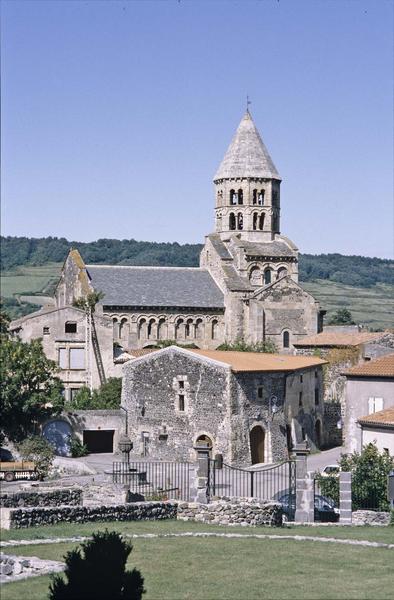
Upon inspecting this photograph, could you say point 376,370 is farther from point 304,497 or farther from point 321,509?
point 304,497

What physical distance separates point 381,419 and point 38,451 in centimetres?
1392

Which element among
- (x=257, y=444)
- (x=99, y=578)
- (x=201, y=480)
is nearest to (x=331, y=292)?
(x=257, y=444)

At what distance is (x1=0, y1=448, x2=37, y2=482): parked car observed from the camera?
41969 millimetres

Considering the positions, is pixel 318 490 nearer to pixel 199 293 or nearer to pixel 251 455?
pixel 251 455

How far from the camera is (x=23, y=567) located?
64.0 feet

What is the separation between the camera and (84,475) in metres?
42.5

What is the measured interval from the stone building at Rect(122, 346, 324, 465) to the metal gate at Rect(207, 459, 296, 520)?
135 inches

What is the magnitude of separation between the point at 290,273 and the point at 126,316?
43.0 feet

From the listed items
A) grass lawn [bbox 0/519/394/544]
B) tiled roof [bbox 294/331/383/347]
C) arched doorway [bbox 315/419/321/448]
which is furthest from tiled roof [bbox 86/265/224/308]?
grass lawn [bbox 0/519/394/544]

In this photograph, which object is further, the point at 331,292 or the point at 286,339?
the point at 331,292

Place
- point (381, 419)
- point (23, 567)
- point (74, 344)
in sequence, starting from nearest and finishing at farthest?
point (23, 567)
point (381, 419)
point (74, 344)

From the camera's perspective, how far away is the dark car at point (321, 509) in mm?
30891

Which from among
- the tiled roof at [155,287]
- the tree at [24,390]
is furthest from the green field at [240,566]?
the tiled roof at [155,287]

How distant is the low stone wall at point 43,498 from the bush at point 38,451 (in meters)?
16.2
